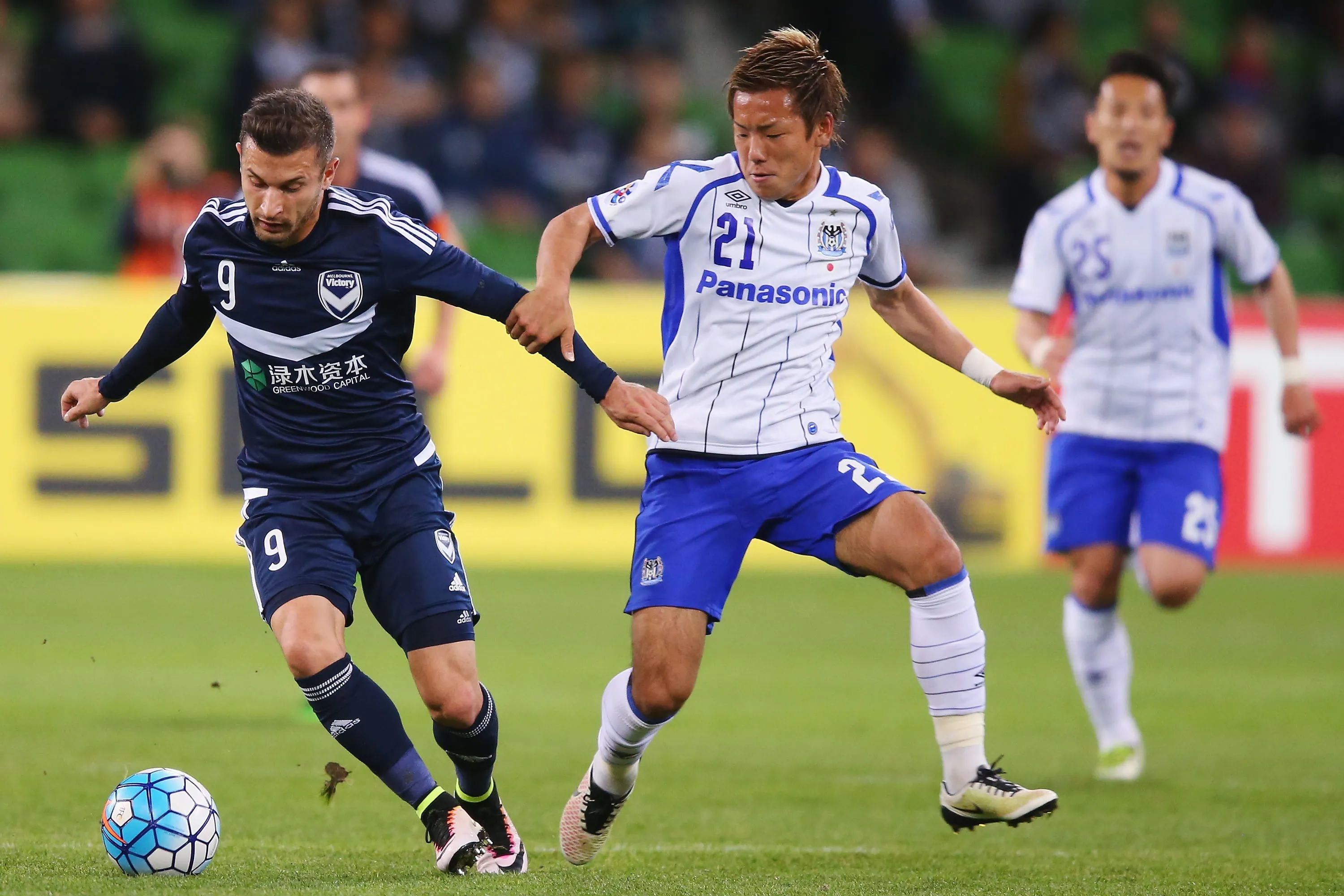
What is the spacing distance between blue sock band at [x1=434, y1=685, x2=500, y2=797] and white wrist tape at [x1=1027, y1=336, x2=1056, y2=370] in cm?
260

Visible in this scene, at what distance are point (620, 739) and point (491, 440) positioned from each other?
7.38 metres

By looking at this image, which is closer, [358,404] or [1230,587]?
[358,404]

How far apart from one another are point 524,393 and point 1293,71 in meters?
9.59

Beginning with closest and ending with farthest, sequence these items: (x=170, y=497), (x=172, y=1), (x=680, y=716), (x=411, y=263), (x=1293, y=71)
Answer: (x=411, y=263) → (x=680, y=716) → (x=170, y=497) → (x=172, y=1) → (x=1293, y=71)

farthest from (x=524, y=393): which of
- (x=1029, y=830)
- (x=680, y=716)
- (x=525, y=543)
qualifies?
(x=1029, y=830)

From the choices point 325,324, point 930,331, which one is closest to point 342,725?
point 325,324

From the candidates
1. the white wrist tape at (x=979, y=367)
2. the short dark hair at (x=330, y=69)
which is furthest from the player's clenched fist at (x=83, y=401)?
the short dark hair at (x=330, y=69)

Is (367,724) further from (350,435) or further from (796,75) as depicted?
(796,75)

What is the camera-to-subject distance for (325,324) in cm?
492

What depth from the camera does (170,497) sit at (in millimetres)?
12031

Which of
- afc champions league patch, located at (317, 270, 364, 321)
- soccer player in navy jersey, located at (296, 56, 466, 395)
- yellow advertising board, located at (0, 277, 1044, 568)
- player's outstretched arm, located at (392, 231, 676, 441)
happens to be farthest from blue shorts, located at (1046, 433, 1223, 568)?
yellow advertising board, located at (0, 277, 1044, 568)

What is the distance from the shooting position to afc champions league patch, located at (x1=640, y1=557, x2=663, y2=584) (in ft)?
16.6

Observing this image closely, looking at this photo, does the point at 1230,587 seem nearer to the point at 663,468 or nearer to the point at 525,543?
the point at 525,543

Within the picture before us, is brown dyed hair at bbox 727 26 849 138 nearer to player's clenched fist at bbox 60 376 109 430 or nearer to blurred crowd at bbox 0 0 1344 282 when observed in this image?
player's clenched fist at bbox 60 376 109 430
